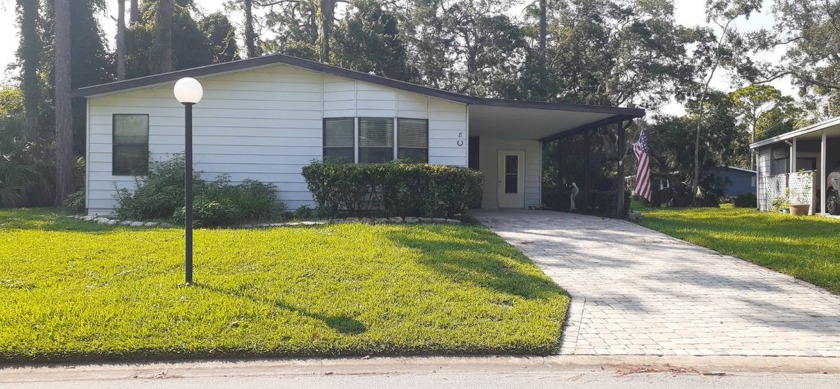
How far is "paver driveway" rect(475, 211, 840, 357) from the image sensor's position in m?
5.12

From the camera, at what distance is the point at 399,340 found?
4.94 m

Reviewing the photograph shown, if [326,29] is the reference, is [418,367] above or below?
below

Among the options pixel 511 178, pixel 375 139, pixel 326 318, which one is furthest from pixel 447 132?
pixel 326 318

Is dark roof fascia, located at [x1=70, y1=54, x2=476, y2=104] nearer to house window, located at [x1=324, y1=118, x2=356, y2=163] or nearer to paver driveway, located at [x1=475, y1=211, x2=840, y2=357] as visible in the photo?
house window, located at [x1=324, y1=118, x2=356, y2=163]

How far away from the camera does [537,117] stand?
1449cm

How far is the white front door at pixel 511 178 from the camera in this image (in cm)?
1900

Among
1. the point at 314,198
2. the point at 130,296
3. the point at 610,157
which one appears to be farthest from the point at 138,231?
the point at 610,157

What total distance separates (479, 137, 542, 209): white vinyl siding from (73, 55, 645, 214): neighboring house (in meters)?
5.85

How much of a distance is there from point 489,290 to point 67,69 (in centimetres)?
1824

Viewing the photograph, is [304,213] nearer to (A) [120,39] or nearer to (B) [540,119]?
(B) [540,119]

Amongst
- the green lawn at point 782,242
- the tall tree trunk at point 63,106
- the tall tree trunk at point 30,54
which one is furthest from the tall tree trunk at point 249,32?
the green lawn at point 782,242

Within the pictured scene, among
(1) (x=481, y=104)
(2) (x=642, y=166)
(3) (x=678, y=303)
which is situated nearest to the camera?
(3) (x=678, y=303)

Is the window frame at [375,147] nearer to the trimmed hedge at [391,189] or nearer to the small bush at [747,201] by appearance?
the trimmed hedge at [391,189]

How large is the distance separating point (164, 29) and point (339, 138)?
41.7ft
